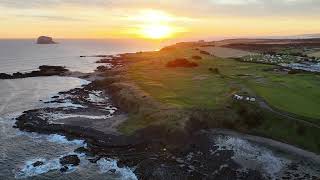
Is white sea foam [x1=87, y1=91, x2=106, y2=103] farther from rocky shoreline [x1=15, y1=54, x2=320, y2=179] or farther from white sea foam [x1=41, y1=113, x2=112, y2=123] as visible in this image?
white sea foam [x1=41, y1=113, x2=112, y2=123]

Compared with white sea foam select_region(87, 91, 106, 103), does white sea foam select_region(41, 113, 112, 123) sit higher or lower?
lower

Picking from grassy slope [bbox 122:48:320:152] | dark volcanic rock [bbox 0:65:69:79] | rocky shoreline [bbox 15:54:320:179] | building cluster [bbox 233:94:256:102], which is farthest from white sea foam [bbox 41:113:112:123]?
dark volcanic rock [bbox 0:65:69:79]

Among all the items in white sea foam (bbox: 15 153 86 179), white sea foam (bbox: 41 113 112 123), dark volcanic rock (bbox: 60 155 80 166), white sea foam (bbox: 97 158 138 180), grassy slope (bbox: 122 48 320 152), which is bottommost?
white sea foam (bbox: 97 158 138 180)

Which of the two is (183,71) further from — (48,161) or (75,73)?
(48,161)

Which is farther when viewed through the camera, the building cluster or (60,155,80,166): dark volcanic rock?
the building cluster

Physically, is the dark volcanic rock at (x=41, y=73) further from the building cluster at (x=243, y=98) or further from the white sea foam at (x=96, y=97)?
the building cluster at (x=243, y=98)

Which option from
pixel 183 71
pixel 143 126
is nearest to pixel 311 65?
pixel 183 71
